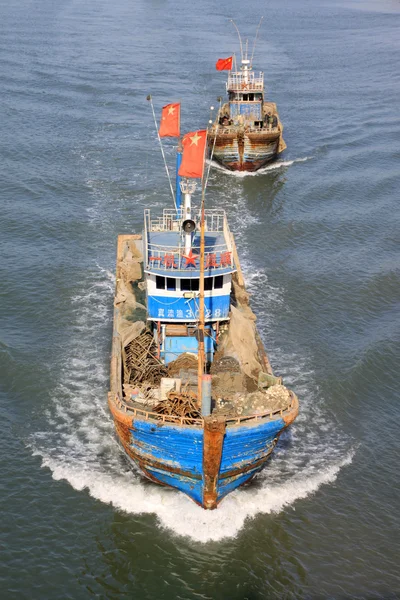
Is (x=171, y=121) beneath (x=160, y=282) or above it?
above

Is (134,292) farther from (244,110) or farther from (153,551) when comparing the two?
(244,110)

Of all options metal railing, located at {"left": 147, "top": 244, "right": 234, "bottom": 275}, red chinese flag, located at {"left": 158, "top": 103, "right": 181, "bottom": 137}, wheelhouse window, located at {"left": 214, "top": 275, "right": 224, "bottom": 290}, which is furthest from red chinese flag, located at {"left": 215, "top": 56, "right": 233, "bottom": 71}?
wheelhouse window, located at {"left": 214, "top": 275, "right": 224, "bottom": 290}

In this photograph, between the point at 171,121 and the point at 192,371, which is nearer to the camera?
the point at 192,371

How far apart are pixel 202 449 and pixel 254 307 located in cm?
1723

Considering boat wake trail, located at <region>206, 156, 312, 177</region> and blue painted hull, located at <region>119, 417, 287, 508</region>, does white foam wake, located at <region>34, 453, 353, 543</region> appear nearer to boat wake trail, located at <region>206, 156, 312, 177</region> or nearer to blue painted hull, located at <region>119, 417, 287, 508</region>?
blue painted hull, located at <region>119, 417, 287, 508</region>

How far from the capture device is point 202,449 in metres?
21.0

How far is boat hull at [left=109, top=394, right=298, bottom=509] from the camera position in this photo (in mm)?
20781

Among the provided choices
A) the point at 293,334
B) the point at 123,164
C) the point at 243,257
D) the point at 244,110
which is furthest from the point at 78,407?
the point at 244,110

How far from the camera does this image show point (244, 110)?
199ft

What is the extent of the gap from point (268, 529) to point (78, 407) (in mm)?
10269

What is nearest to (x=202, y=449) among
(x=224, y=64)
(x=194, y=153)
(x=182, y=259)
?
(x=182, y=259)

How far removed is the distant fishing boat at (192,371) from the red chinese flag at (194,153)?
34 mm

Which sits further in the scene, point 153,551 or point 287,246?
point 287,246

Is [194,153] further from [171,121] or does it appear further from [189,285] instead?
[189,285]
